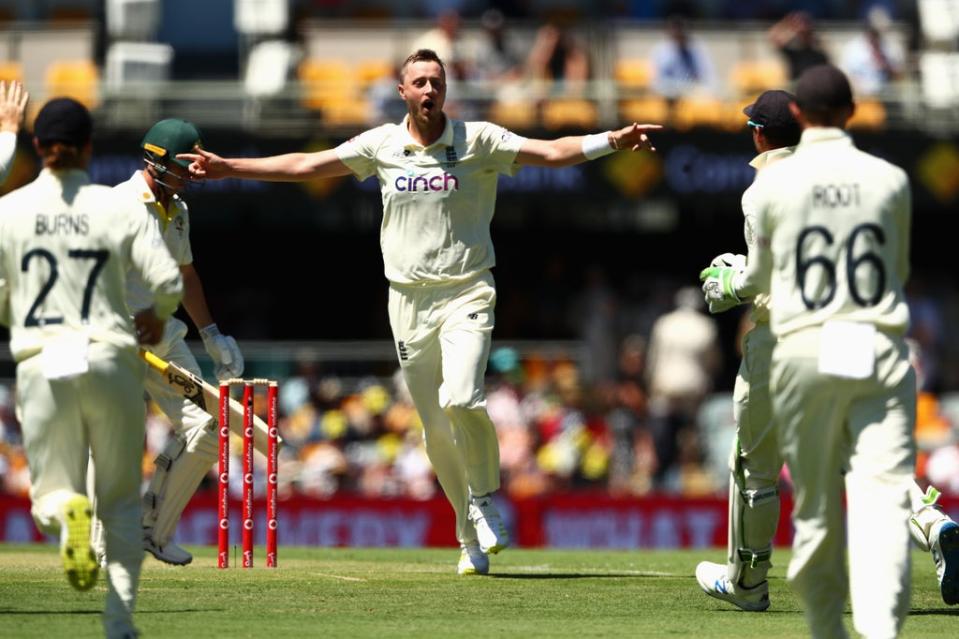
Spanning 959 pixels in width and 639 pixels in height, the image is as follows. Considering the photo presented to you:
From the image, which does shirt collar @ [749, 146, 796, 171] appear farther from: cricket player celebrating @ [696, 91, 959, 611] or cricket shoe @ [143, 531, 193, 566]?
cricket shoe @ [143, 531, 193, 566]

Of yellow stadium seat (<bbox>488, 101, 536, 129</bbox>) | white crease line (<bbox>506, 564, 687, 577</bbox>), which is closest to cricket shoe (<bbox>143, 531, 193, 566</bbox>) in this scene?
white crease line (<bbox>506, 564, 687, 577</bbox>)

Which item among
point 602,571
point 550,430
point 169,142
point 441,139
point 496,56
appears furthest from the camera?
point 496,56

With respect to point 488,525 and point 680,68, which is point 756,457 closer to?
point 488,525

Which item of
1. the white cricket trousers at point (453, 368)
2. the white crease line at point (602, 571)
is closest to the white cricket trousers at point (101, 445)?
the white cricket trousers at point (453, 368)

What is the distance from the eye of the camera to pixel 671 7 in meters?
20.6

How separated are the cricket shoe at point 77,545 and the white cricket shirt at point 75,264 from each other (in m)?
0.58

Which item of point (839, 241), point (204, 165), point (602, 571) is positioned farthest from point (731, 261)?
point (602, 571)

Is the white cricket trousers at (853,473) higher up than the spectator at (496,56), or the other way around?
the spectator at (496,56)

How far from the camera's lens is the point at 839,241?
244 inches

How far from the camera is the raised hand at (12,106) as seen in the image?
7.70 meters

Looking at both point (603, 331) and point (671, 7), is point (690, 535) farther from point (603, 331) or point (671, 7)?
point (671, 7)

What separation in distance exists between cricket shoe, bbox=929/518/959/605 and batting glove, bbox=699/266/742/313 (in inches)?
64.7

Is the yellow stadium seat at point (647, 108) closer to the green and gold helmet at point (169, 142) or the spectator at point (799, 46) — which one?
the spectator at point (799, 46)

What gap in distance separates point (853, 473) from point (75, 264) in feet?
9.13
